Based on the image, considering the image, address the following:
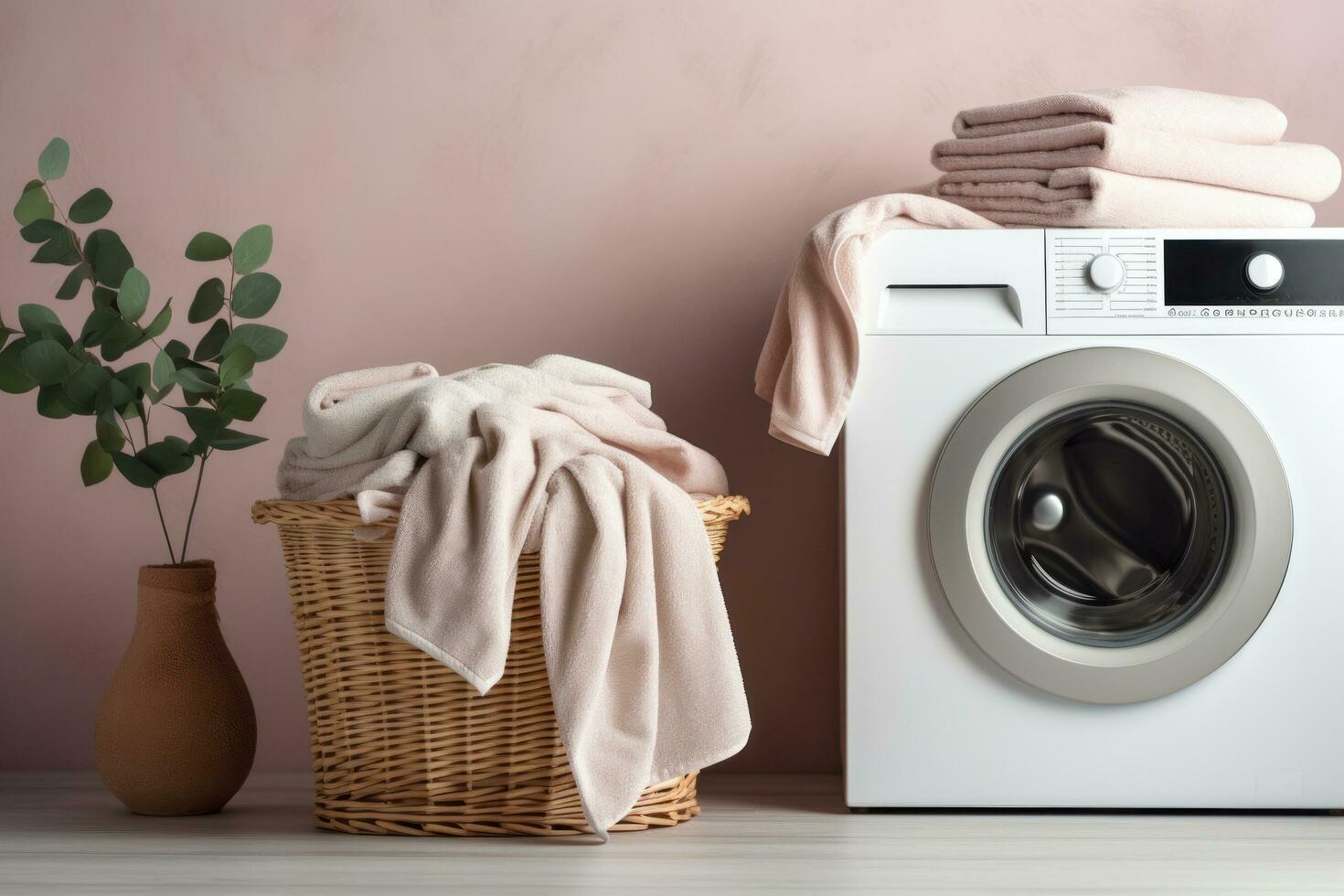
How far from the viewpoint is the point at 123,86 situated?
1.96m

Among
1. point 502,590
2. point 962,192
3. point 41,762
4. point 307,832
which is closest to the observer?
point 502,590

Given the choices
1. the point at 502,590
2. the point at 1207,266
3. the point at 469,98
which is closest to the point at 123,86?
the point at 469,98

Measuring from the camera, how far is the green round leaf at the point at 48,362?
4.58ft

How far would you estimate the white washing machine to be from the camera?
146cm

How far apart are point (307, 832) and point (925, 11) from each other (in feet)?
5.15

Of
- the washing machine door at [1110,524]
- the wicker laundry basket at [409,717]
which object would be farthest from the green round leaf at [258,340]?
the washing machine door at [1110,524]

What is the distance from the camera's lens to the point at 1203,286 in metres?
1.48

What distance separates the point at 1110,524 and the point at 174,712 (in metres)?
1.23

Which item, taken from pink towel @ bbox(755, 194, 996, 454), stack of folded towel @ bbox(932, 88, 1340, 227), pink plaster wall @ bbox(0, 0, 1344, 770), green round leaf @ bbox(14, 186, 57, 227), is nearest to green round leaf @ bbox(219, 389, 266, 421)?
green round leaf @ bbox(14, 186, 57, 227)

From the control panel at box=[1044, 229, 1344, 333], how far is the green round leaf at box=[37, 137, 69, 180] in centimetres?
128

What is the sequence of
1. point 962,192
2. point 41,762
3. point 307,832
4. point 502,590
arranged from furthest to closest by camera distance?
point 41,762, point 962,192, point 307,832, point 502,590

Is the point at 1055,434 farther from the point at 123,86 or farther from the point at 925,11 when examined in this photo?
the point at 123,86

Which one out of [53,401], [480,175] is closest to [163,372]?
[53,401]

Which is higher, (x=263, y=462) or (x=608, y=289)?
(x=608, y=289)
